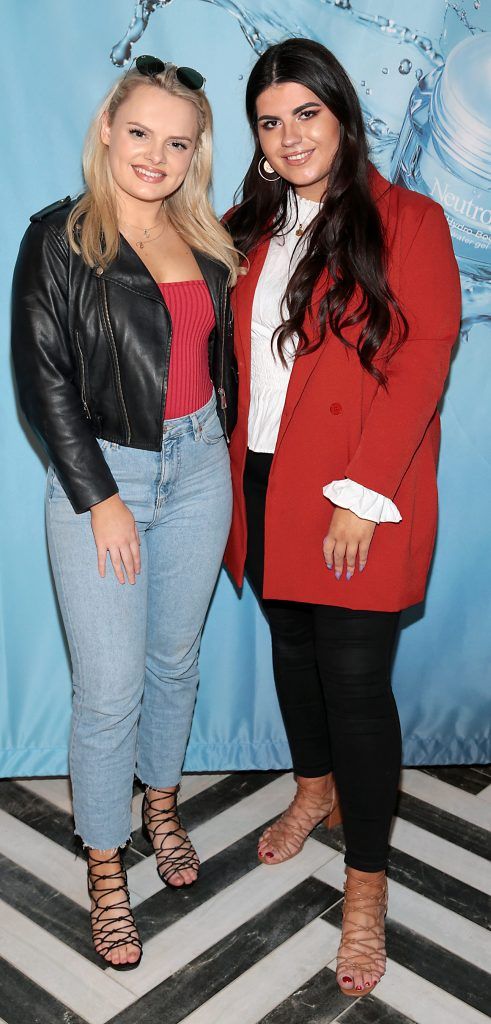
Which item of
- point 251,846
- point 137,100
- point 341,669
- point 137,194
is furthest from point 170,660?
point 137,100

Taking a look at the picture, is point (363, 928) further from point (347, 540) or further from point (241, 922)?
point (347, 540)

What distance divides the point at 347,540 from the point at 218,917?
0.90 m

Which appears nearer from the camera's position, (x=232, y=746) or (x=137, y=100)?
(x=137, y=100)

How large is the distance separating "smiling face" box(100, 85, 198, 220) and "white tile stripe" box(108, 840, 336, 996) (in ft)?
4.87

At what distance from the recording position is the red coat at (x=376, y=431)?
6.15 ft

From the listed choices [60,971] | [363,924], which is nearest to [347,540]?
[363,924]

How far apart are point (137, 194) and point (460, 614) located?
1485 mm

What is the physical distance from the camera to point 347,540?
1.95 meters

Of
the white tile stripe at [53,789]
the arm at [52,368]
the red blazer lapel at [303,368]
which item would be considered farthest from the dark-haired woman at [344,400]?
the white tile stripe at [53,789]

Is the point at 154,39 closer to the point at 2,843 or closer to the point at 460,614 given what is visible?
the point at 460,614

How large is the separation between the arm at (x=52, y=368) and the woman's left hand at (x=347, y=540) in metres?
0.42

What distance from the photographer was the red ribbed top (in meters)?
1.95

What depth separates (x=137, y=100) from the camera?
6.13ft

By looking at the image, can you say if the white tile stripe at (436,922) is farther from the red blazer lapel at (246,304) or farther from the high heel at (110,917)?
the red blazer lapel at (246,304)
